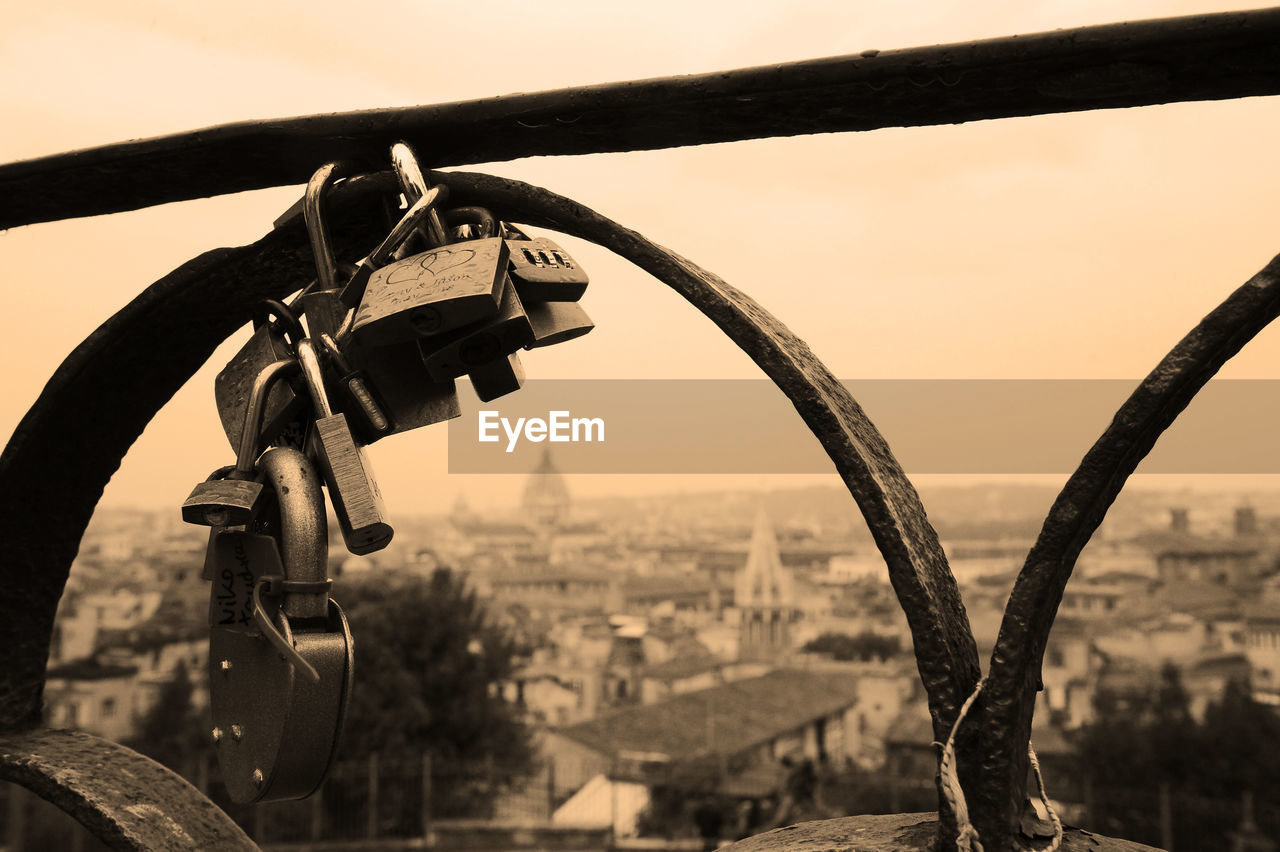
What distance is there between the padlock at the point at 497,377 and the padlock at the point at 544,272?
0.12 feet

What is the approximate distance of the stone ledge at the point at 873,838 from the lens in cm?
47

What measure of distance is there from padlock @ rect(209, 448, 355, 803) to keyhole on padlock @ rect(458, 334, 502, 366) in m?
0.09

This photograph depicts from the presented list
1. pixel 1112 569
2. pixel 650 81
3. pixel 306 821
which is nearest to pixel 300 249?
pixel 650 81

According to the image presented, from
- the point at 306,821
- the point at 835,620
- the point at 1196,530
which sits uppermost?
the point at 1196,530

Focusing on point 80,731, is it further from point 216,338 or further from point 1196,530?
point 1196,530

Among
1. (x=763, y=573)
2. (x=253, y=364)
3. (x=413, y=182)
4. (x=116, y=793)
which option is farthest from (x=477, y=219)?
(x=763, y=573)

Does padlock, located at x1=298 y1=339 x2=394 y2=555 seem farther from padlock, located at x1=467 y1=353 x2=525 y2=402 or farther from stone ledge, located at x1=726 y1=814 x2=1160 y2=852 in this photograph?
stone ledge, located at x1=726 y1=814 x2=1160 y2=852

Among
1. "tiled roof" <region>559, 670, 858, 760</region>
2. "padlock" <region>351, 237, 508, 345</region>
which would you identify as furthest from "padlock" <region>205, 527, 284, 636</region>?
"tiled roof" <region>559, 670, 858, 760</region>

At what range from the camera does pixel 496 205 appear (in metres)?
0.60

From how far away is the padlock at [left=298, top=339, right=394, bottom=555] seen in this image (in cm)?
52

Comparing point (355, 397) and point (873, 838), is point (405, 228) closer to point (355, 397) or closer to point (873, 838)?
point (355, 397)

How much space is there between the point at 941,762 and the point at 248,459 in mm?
357

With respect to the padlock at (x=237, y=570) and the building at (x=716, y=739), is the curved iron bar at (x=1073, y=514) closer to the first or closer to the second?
the padlock at (x=237, y=570)

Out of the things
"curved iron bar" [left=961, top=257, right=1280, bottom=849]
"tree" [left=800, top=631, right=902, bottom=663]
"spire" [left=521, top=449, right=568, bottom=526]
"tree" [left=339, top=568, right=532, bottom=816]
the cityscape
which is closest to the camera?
"curved iron bar" [left=961, top=257, right=1280, bottom=849]
